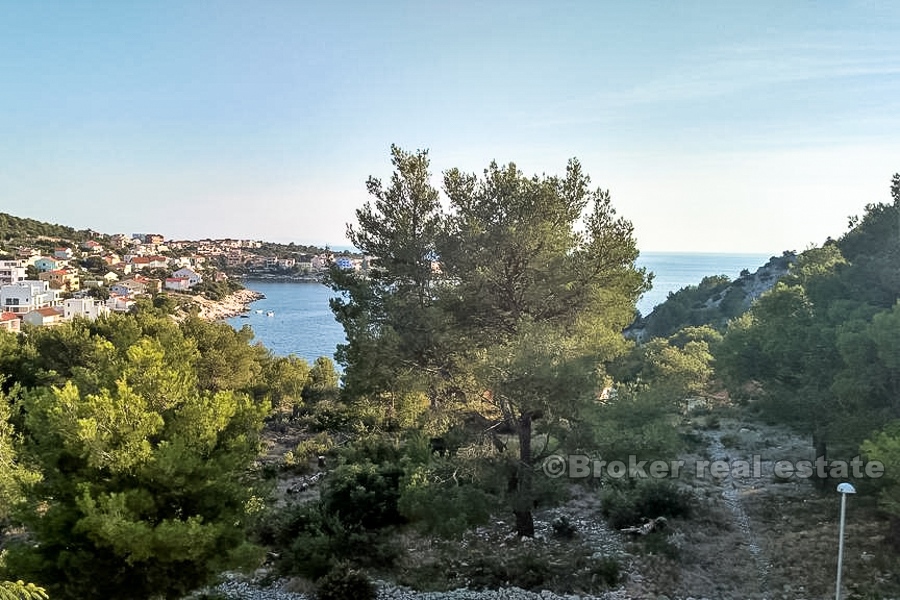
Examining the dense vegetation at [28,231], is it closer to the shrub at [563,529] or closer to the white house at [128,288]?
the white house at [128,288]

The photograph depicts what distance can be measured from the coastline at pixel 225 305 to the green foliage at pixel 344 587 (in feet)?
232

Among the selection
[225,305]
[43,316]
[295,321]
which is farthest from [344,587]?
[225,305]

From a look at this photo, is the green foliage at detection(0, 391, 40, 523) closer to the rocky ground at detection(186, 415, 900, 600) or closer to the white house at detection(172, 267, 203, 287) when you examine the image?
the rocky ground at detection(186, 415, 900, 600)

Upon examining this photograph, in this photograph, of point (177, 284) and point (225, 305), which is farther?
point (177, 284)

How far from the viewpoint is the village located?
58062mm

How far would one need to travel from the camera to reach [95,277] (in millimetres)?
85688

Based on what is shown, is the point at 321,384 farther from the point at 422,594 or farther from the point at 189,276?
the point at 189,276

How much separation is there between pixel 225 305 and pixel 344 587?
286 feet

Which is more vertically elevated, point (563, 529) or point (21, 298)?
point (21, 298)

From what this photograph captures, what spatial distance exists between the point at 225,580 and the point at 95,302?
2476 inches

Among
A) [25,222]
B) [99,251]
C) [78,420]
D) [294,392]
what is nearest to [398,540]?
[78,420]

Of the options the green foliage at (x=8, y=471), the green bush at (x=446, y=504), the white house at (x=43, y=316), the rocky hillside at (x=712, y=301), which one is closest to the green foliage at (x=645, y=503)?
the green bush at (x=446, y=504)

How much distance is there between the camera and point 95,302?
6216 cm

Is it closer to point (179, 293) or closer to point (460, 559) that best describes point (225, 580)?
point (460, 559)
